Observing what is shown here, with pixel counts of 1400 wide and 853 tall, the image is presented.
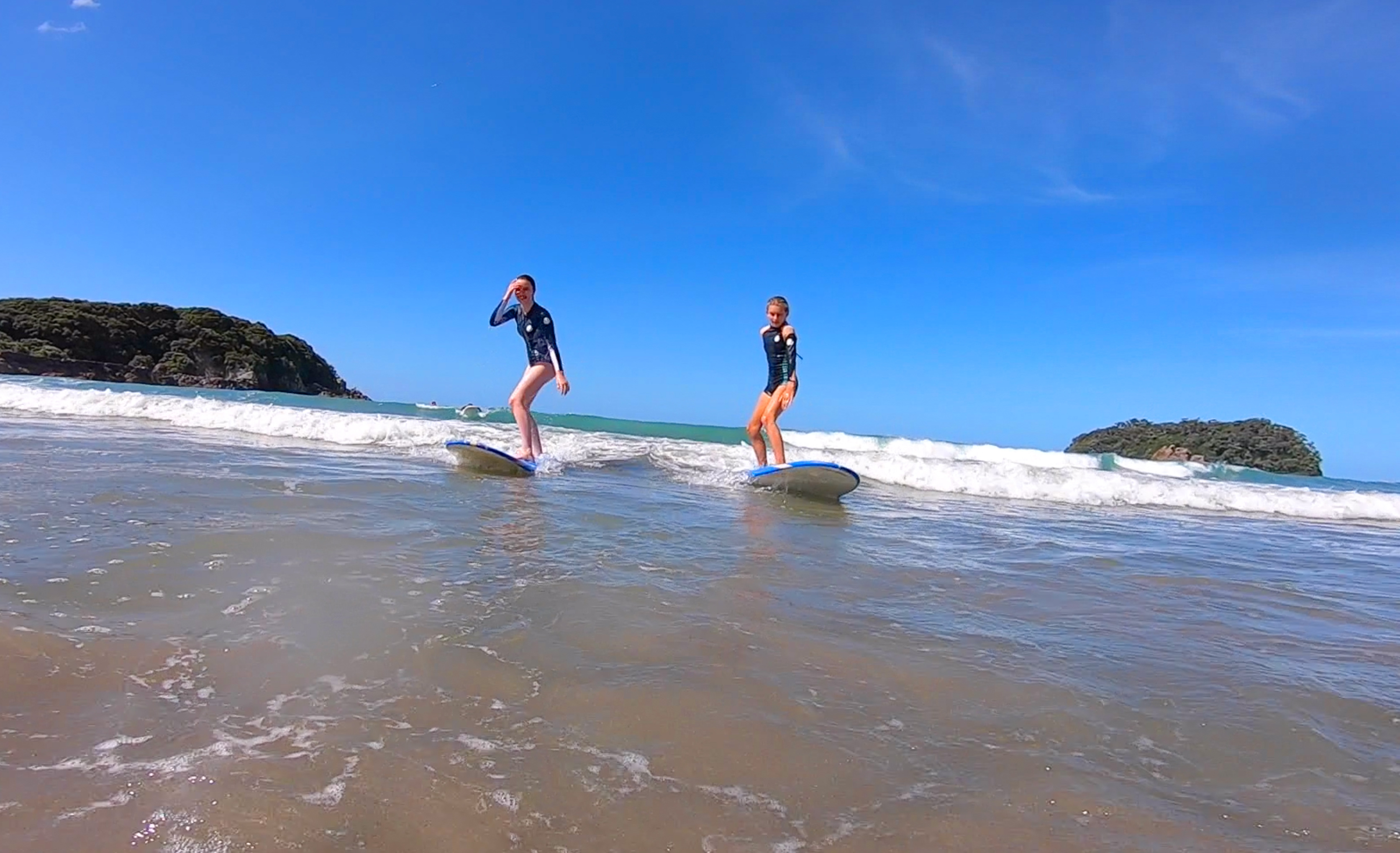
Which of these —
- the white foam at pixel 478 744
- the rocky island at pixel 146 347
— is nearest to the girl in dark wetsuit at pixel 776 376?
the white foam at pixel 478 744

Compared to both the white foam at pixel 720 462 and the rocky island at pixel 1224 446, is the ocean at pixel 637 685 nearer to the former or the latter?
the white foam at pixel 720 462

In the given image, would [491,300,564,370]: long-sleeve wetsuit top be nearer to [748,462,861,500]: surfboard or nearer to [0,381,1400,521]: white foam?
[0,381,1400,521]: white foam

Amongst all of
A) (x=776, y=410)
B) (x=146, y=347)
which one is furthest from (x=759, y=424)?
(x=146, y=347)

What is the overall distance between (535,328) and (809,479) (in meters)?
3.87

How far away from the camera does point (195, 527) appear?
14.1ft

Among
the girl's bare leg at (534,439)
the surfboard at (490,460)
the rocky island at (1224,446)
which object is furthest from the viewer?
the rocky island at (1224,446)

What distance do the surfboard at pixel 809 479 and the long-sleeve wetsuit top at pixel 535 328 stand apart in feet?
9.71

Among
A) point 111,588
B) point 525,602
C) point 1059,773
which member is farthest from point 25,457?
point 1059,773

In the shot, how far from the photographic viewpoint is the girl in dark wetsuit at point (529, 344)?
30.0 feet

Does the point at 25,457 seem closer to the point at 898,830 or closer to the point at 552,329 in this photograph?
the point at 552,329

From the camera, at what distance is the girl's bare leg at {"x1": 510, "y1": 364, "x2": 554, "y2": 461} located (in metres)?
9.12

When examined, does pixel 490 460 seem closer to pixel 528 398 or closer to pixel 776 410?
pixel 528 398

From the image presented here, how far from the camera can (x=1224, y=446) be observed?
2794 centimetres

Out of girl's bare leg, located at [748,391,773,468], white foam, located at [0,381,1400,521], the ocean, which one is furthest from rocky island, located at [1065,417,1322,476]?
the ocean
